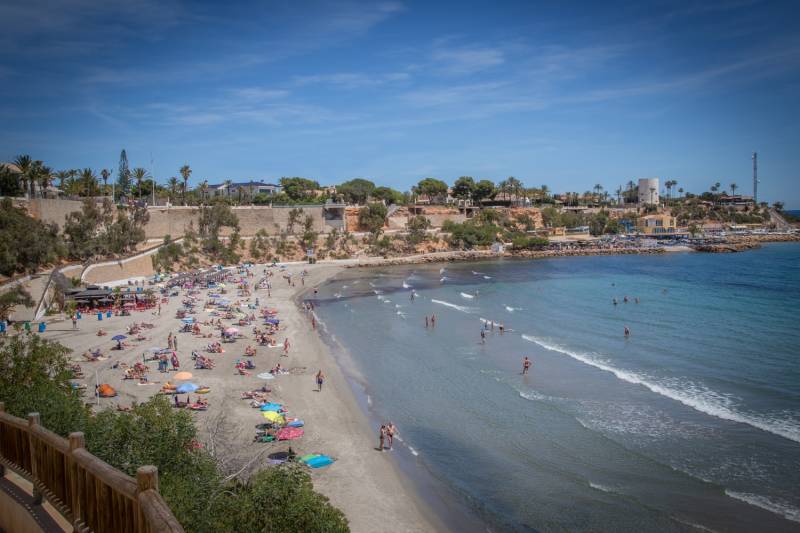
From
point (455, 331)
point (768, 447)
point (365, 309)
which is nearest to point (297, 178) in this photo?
point (365, 309)

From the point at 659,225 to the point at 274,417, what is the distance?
129635 mm

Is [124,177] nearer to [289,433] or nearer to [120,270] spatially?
[120,270]

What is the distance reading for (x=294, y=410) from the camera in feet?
73.3

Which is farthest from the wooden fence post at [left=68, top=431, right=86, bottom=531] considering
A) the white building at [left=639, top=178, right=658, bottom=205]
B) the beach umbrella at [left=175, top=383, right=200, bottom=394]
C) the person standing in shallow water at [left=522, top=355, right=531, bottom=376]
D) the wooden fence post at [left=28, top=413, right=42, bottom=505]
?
the white building at [left=639, top=178, right=658, bottom=205]

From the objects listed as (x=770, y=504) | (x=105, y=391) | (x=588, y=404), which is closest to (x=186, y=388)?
(x=105, y=391)

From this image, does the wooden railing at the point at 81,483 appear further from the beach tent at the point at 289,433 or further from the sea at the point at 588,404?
the beach tent at the point at 289,433

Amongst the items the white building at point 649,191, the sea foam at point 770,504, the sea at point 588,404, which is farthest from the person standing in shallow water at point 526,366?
the white building at point 649,191

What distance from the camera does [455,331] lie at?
38312mm

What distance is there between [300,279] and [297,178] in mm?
61812

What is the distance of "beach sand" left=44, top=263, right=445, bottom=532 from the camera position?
51.5 ft

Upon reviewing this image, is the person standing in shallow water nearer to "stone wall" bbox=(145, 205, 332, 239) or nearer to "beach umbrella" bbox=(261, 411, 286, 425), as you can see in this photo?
"beach umbrella" bbox=(261, 411, 286, 425)

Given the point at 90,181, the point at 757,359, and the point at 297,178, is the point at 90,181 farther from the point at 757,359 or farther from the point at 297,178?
the point at 757,359

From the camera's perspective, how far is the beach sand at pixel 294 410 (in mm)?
15695

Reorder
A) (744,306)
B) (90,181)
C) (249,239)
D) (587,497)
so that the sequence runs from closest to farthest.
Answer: (587,497) < (744,306) < (90,181) < (249,239)
